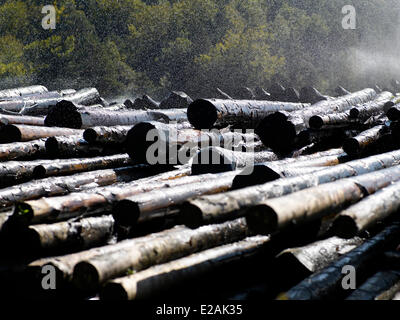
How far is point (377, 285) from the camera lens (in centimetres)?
345

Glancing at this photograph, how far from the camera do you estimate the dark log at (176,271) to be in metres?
3.00

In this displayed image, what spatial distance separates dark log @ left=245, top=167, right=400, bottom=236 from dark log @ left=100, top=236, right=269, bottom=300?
26.2 inches

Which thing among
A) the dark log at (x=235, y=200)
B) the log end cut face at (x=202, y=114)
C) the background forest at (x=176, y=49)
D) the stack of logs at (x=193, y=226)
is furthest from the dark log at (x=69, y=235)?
the background forest at (x=176, y=49)

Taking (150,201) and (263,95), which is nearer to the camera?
(150,201)

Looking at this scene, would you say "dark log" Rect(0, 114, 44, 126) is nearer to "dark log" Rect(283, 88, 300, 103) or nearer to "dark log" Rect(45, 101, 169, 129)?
"dark log" Rect(45, 101, 169, 129)

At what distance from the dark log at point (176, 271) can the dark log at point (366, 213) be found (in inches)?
36.8

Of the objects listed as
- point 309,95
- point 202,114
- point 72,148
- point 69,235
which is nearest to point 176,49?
point 309,95

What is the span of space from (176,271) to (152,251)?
0.75ft

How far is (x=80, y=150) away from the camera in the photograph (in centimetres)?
641

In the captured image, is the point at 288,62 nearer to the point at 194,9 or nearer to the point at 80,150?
the point at 194,9

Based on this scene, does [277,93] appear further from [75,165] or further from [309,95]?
Answer: [75,165]

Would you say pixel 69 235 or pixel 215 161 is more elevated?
pixel 215 161

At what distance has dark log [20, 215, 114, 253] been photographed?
3551 mm

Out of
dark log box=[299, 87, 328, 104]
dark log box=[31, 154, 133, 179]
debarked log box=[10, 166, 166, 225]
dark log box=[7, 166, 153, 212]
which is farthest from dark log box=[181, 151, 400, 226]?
dark log box=[299, 87, 328, 104]
